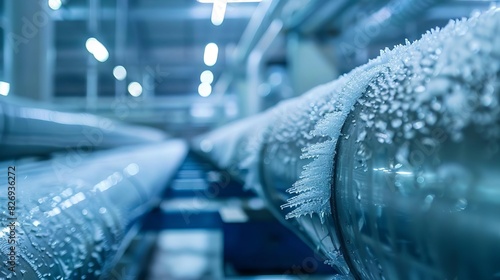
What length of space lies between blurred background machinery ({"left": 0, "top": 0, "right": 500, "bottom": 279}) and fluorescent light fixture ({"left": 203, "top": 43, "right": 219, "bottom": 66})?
0.08 feet

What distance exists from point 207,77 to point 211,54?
4.87 ft

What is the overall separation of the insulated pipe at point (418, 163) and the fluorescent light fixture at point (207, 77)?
6.12 meters

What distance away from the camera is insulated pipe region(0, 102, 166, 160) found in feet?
4.39

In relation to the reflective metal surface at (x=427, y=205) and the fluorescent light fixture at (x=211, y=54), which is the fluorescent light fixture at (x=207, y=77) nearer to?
the fluorescent light fixture at (x=211, y=54)

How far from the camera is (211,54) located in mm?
5352

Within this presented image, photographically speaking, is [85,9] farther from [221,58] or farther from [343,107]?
[343,107]

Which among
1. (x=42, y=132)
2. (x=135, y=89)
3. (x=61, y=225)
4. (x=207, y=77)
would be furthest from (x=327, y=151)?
(x=135, y=89)

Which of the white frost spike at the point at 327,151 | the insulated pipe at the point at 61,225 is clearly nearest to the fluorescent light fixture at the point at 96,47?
the insulated pipe at the point at 61,225

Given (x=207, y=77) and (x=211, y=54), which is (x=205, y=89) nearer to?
(x=207, y=77)

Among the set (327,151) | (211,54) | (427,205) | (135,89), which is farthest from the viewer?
(135,89)

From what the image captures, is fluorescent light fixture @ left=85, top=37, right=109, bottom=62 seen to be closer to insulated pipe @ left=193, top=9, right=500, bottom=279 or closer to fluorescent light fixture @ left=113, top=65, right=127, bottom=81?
fluorescent light fixture @ left=113, top=65, right=127, bottom=81

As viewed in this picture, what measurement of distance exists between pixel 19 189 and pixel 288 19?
1.51m

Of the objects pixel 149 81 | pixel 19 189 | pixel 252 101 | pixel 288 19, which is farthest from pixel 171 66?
pixel 19 189

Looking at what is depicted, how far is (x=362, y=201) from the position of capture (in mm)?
358
